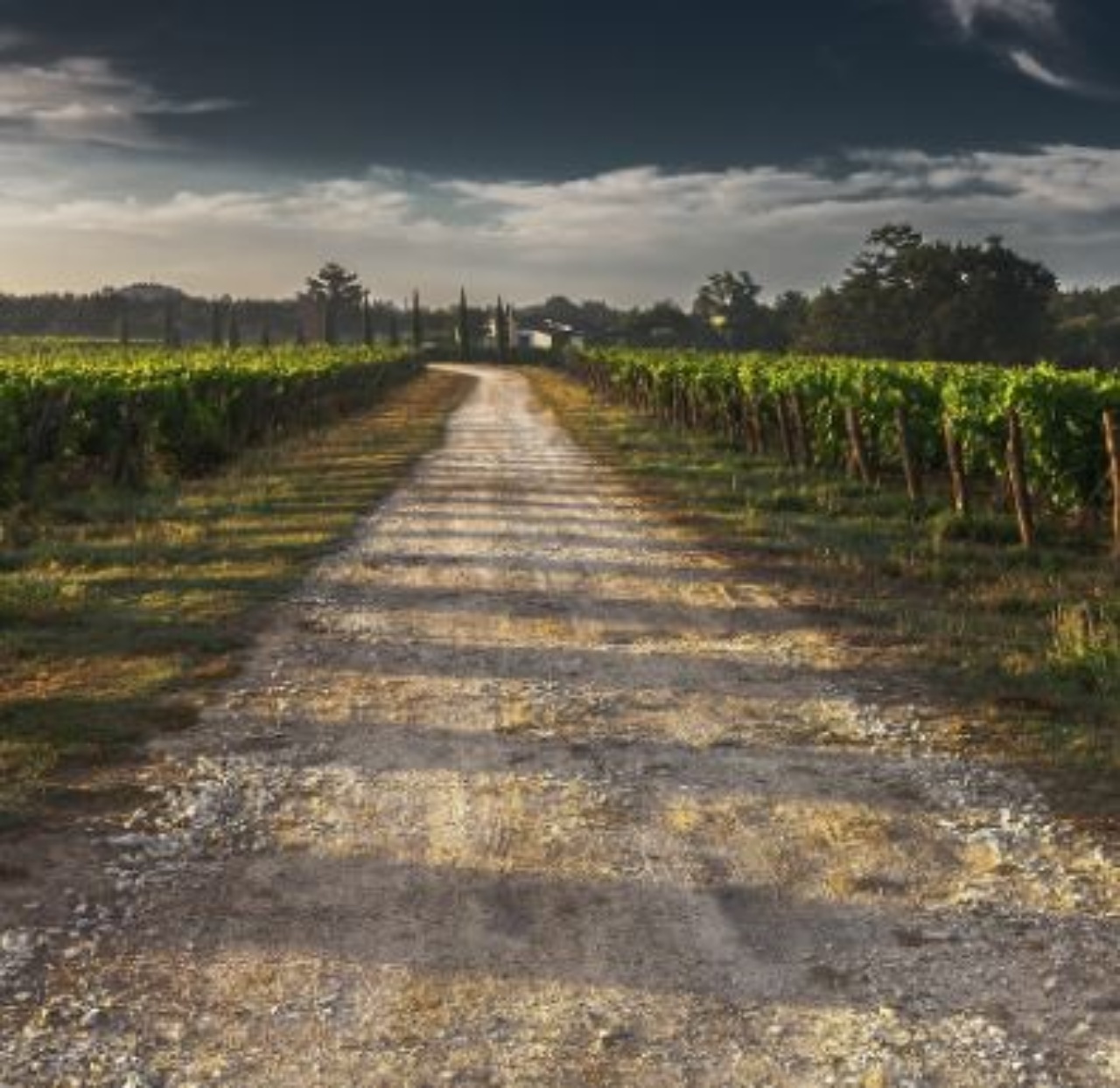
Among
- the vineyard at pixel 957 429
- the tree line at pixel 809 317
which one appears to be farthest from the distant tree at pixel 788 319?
the vineyard at pixel 957 429

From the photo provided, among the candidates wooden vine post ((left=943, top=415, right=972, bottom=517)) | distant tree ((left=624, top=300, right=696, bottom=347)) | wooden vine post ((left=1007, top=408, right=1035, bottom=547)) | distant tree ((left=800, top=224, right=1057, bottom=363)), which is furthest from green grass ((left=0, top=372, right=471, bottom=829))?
distant tree ((left=624, top=300, right=696, bottom=347))

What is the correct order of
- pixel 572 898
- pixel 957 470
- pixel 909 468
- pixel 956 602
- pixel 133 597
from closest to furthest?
pixel 572 898 → pixel 133 597 → pixel 956 602 → pixel 957 470 → pixel 909 468

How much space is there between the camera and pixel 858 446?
2386cm

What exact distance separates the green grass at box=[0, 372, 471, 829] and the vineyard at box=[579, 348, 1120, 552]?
346 inches

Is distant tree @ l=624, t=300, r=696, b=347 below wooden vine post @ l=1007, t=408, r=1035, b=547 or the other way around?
the other way around

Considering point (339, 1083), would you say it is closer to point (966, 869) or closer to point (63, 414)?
point (966, 869)

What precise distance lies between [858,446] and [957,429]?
238 cm

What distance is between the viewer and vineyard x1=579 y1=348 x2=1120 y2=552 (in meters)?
19.2

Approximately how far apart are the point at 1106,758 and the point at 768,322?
150366 mm

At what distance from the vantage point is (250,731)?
9172mm

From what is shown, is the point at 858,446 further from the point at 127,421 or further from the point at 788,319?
the point at 788,319

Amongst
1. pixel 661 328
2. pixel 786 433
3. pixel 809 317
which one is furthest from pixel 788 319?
pixel 786 433

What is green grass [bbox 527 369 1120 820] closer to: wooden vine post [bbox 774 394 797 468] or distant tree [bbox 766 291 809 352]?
wooden vine post [bbox 774 394 797 468]

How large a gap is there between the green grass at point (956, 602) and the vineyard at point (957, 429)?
0.85 m
